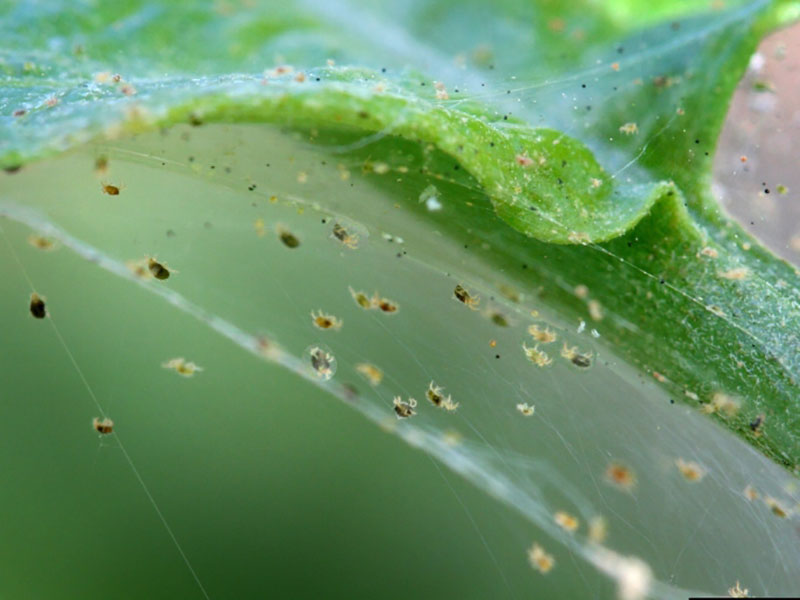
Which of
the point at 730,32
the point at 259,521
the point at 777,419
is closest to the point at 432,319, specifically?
the point at 259,521

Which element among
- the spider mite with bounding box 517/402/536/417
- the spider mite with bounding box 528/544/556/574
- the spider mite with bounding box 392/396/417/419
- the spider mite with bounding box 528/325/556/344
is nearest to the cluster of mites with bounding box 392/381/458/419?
the spider mite with bounding box 392/396/417/419

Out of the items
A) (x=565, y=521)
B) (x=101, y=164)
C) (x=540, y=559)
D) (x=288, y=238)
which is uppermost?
(x=101, y=164)

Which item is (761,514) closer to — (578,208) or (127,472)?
(578,208)

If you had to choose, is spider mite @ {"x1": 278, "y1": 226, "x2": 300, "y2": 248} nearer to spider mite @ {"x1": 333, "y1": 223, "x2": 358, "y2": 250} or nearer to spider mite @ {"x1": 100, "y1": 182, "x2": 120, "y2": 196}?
spider mite @ {"x1": 333, "y1": 223, "x2": 358, "y2": 250}

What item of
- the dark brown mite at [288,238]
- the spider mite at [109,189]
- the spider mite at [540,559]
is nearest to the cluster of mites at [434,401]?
the spider mite at [540,559]

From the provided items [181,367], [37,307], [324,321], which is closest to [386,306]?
[324,321]

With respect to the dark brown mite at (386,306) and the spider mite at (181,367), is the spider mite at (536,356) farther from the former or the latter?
the spider mite at (181,367)

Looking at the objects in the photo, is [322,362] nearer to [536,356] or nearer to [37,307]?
[536,356]
